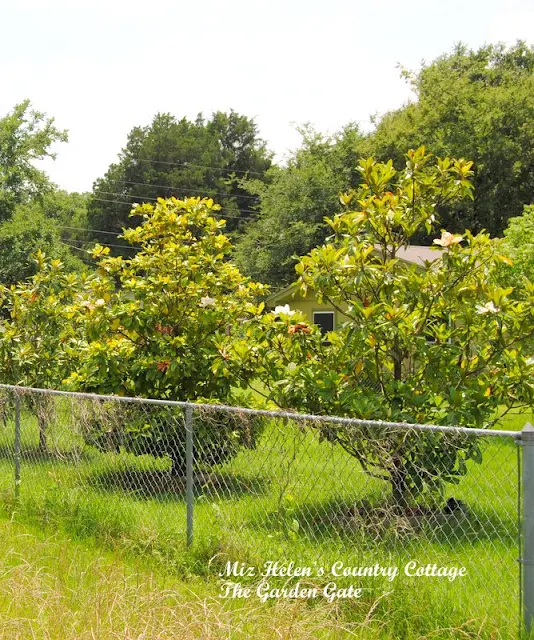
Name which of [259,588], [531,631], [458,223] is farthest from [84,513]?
[458,223]

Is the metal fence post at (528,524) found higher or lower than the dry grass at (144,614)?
higher

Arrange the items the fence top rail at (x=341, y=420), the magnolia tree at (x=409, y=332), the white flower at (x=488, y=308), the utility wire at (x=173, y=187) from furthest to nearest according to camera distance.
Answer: the utility wire at (x=173, y=187) → the magnolia tree at (x=409, y=332) → the white flower at (x=488, y=308) → the fence top rail at (x=341, y=420)

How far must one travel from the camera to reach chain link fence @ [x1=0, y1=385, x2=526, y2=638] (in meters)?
4.09

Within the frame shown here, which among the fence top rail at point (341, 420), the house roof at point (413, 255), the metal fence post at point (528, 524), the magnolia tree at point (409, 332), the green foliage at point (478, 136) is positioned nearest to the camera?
the metal fence post at point (528, 524)

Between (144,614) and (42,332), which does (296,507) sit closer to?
(144,614)

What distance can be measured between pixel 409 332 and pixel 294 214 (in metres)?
29.0

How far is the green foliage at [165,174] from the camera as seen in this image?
52250 mm

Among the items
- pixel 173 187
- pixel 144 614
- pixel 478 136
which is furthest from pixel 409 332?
pixel 173 187

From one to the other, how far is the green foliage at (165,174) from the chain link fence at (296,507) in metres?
44.8

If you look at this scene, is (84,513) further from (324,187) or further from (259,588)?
(324,187)

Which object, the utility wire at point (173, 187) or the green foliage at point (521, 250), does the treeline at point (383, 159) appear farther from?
the green foliage at point (521, 250)

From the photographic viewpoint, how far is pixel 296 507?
5676mm

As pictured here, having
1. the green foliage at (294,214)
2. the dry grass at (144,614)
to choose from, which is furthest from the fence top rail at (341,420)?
the green foliage at (294,214)

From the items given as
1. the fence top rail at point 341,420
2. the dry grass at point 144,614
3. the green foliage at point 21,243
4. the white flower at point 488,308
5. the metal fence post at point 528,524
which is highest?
the green foliage at point 21,243
